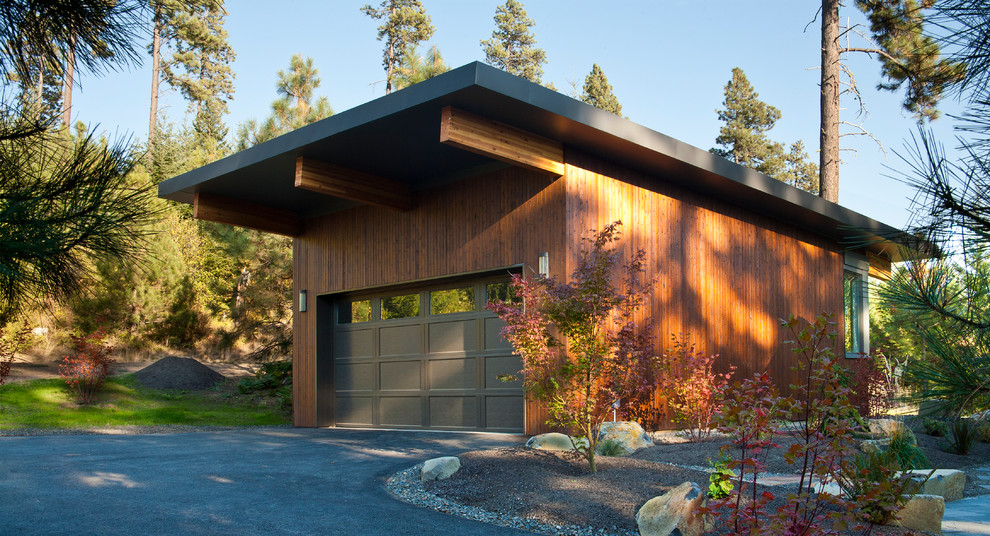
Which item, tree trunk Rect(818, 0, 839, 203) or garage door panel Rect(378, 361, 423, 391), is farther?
tree trunk Rect(818, 0, 839, 203)

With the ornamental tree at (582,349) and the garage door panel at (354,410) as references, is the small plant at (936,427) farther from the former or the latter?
the garage door panel at (354,410)

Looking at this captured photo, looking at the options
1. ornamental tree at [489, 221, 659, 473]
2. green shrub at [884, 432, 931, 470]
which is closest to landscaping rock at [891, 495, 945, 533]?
green shrub at [884, 432, 931, 470]

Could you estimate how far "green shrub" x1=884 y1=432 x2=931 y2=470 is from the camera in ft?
17.2

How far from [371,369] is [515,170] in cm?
416

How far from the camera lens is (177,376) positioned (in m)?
15.8

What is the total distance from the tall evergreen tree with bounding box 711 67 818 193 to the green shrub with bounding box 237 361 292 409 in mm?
22456

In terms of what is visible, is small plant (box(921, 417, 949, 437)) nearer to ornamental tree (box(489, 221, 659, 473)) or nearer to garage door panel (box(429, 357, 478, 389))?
ornamental tree (box(489, 221, 659, 473))

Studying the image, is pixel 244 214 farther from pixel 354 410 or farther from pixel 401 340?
pixel 354 410

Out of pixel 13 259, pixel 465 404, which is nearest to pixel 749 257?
pixel 465 404

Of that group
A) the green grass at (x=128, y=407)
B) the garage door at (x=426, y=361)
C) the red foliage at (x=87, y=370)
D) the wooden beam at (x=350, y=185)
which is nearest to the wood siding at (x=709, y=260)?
the garage door at (x=426, y=361)

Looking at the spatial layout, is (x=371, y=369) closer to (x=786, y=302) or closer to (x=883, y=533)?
(x=786, y=302)

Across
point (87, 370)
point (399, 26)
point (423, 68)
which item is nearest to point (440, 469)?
point (87, 370)

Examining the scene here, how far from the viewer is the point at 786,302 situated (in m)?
11.1

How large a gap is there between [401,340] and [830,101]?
37.1 feet
